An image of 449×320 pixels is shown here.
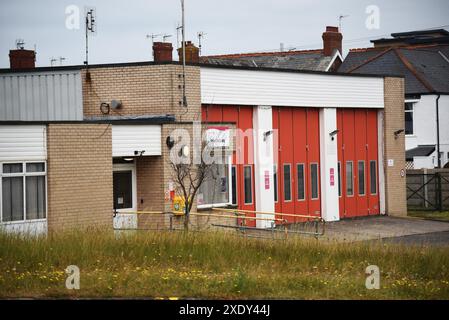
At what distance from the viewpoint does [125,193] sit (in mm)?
29969

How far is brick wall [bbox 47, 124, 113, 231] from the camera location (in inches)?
1033

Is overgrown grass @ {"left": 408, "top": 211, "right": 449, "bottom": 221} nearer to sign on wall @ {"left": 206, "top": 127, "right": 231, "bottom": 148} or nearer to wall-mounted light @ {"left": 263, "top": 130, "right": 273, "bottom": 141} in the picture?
wall-mounted light @ {"left": 263, "top": 130, "right": 273, "bottom": 141}

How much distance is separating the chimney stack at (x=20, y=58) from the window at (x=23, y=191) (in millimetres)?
15668

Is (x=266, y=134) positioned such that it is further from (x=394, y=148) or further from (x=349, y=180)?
(x=394, y=148)

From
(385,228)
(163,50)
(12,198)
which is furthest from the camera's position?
(163,50)

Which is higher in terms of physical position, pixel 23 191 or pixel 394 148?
pixel 394 148

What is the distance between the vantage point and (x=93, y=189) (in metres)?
27.4

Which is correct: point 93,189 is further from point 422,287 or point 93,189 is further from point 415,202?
point 415,202

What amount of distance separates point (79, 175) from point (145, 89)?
552 cm

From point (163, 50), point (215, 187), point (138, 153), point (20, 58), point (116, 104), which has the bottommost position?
point (215, 187)

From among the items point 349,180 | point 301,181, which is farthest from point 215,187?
point 349,180

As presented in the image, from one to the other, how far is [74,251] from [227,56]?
40.1m

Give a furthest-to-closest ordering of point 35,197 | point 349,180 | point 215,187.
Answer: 1. point 349,180
2. point 215,187
3. point 35,197

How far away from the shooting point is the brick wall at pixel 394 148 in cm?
4044
